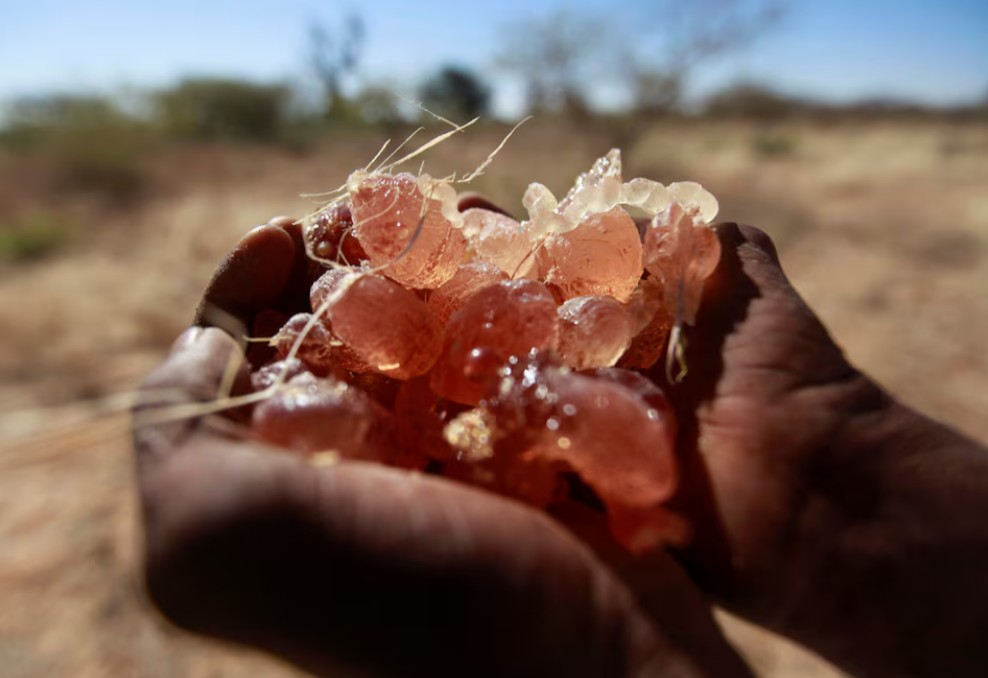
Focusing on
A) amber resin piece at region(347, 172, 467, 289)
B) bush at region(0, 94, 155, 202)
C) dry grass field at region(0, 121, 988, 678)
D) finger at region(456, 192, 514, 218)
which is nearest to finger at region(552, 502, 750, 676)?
amber resin piece at region(347, 172, 467, 289)

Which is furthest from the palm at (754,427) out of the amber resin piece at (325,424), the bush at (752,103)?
the bush at (752,103)

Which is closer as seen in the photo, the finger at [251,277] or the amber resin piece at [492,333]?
the amber resin piece at [492,333]

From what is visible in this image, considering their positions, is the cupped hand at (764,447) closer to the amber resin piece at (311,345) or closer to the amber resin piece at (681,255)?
the amber resin piece at (681,255)

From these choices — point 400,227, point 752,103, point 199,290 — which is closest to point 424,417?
point 400,227

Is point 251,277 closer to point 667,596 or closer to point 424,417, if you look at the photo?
point 424,417

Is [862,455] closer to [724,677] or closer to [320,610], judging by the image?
[724,677]
